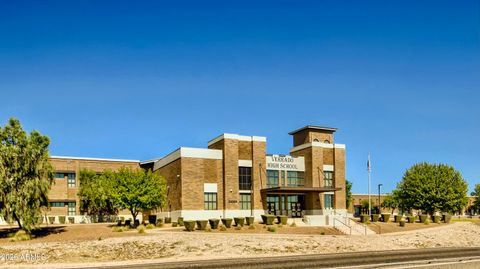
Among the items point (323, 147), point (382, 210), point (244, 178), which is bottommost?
point (382, 210)

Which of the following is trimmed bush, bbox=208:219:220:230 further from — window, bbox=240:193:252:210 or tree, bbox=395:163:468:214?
tree, bbox=395:163:468:214

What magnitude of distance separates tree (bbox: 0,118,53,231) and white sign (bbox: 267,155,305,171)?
28.5 meters

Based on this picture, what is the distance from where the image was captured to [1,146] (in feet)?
146

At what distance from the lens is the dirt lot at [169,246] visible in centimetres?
3105

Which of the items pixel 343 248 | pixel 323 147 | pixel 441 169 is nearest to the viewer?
pixel 343 248

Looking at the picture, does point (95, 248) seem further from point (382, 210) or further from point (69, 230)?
point (382, 210)

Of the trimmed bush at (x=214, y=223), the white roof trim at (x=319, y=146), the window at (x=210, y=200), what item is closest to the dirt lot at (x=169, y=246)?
the trimmed bush at (x=214, y=223)

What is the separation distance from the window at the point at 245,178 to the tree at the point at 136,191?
1095 cm

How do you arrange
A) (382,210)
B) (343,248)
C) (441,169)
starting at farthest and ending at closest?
(382,210) < (441,169) < (343,248)

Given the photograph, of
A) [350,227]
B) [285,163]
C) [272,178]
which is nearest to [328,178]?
[285,163]

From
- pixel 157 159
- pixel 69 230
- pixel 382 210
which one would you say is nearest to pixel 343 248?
pixel 69 230

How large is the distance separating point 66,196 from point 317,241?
44.6 meters

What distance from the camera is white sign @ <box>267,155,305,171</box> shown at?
64.2m

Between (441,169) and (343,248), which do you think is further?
(441,169)
